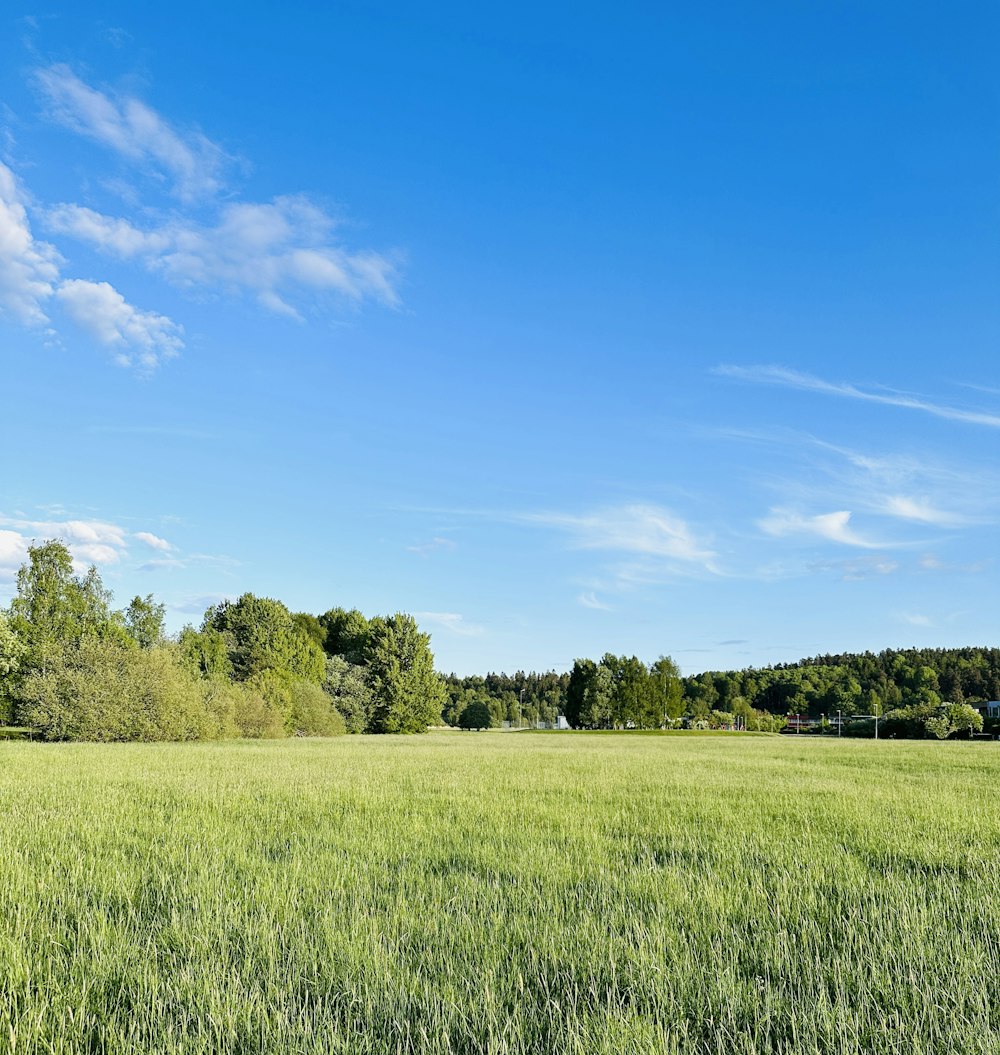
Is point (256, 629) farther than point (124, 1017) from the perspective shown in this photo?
Yes

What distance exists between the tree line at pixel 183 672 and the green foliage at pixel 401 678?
12 centimetres

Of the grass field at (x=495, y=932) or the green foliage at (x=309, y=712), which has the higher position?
the grass field at (x=495, y=932)

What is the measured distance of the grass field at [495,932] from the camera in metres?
3.50

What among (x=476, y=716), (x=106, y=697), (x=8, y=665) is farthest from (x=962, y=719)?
(x=8, y=665)

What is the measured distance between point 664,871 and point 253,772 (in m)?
15.0

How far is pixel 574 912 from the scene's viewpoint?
5.47 m

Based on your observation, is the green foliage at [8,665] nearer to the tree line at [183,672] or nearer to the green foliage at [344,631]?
the tree line at [183,672]

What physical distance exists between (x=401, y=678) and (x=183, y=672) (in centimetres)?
3758

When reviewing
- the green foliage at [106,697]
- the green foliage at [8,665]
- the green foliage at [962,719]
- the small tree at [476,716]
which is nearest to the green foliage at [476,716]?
the small tree at [476,716]

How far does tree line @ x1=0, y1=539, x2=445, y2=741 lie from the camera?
3859 centimetres

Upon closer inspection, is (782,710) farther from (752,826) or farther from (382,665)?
(752,826)

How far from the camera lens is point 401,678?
8019cm

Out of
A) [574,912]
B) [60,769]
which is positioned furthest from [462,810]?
[60,769]

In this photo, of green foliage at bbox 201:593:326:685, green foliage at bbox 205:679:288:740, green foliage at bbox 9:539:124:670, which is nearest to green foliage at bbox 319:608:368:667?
green foliage at bbox 201:593:326:685
